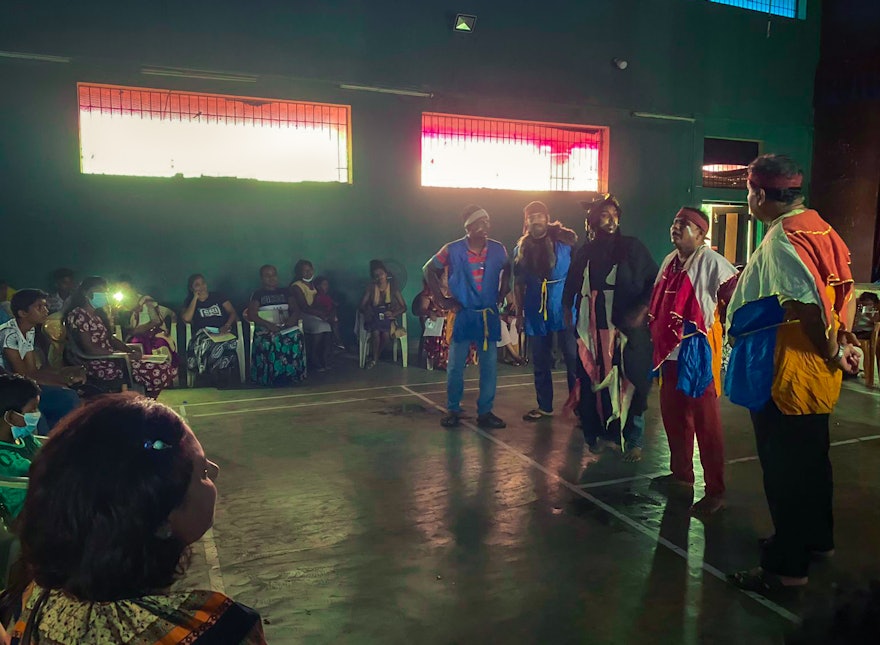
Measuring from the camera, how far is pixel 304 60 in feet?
30.7

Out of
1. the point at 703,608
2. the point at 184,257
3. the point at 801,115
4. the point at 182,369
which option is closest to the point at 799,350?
the point at 703,608

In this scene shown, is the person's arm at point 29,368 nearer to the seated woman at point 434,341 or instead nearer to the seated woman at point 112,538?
the seated woman at point 112,538

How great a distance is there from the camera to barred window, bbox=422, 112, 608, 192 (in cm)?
1038

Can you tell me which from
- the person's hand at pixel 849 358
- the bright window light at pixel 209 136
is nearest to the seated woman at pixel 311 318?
the bright window light at pixel 209 136

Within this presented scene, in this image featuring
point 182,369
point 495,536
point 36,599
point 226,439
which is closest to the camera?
point 36,599

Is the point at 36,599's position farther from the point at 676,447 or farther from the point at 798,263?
the point at 676,447

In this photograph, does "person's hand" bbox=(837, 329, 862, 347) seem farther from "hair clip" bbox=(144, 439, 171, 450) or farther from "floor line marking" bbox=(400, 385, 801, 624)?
"hair clip" bbox=(144, 439, 171, 450)

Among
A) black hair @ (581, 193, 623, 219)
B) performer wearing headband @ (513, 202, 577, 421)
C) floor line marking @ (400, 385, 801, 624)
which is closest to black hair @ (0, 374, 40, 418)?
floor line marking @ (400, 385, 801, 624)

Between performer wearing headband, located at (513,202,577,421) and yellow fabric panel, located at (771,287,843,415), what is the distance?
2.94 m

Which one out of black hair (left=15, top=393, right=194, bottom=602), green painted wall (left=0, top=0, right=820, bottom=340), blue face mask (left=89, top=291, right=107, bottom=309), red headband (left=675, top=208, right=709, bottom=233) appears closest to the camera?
black hair (left=15, top=393, right=194, bottom=602)

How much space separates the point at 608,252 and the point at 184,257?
234 inches

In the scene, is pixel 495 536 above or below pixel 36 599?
below

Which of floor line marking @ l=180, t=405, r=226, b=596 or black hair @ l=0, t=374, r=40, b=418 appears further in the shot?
floor line marking @ l=180, t=405, r=226, b=596

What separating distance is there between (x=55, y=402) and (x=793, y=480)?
416 cm
